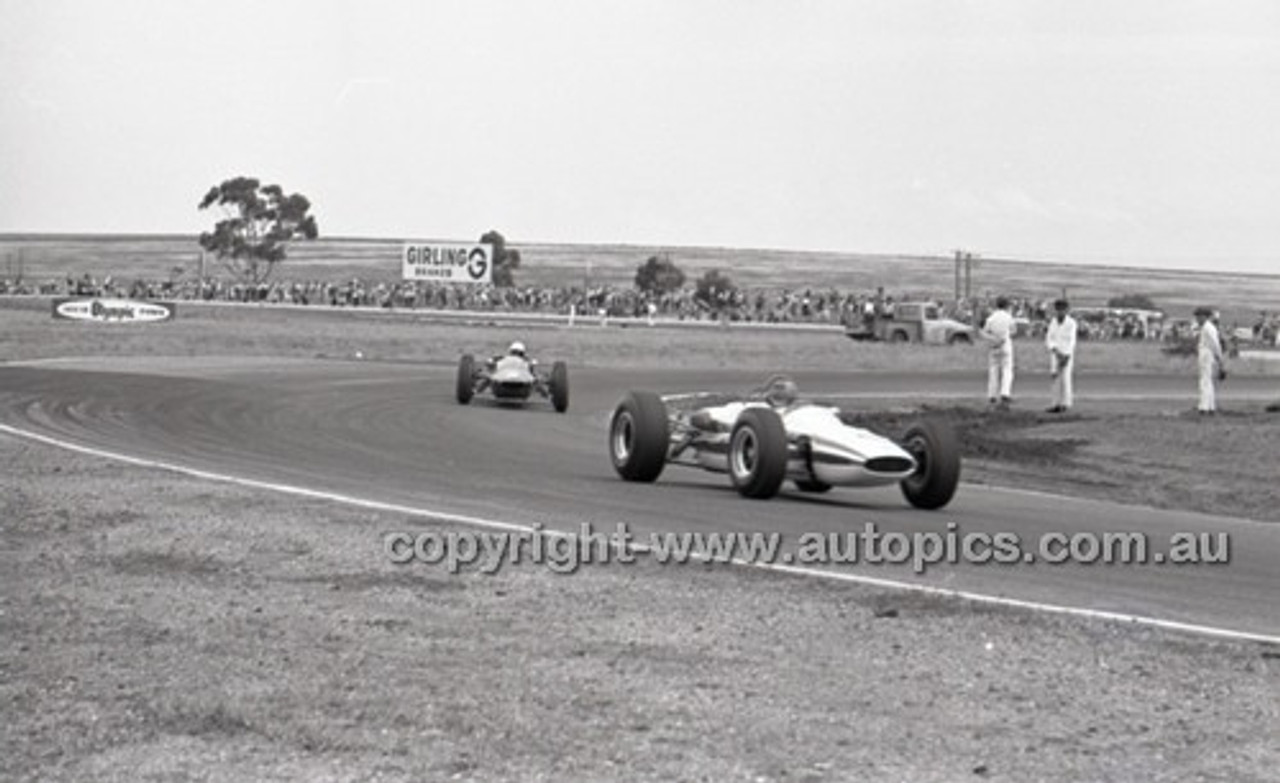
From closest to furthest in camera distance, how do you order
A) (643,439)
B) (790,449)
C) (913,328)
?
Result: 1. (790,449)
2. (643,439)
3. (913,328)

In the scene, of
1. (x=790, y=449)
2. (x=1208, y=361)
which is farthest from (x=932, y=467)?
(x=1208, y=361)

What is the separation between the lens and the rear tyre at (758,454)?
13.8 meters

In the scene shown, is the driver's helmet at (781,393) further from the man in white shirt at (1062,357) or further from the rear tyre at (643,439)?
the man in white shirt at (1062,357)

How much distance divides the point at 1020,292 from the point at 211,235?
57.9 meters

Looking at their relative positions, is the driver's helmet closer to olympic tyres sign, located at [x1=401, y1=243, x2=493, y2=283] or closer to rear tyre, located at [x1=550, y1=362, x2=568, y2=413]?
rear tyre, located at [x1=550, y1=362, x2=568, y2=413]

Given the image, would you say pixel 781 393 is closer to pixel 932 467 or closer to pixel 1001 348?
pixel 932 467

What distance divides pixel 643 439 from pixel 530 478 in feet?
3.74

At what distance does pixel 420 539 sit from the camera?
11.6m

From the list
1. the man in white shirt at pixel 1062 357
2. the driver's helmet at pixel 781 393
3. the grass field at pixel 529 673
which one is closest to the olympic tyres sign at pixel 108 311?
the man in white shirt at pixel 1062 357

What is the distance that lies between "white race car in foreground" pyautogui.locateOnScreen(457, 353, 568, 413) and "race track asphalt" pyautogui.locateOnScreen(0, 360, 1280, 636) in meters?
0.29

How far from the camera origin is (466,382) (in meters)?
26.6

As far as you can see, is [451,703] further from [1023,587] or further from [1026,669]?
[1023,587]

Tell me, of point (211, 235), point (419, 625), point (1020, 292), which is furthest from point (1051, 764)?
point (1020, 292)

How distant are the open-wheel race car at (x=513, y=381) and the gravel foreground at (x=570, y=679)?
49.7 ft
